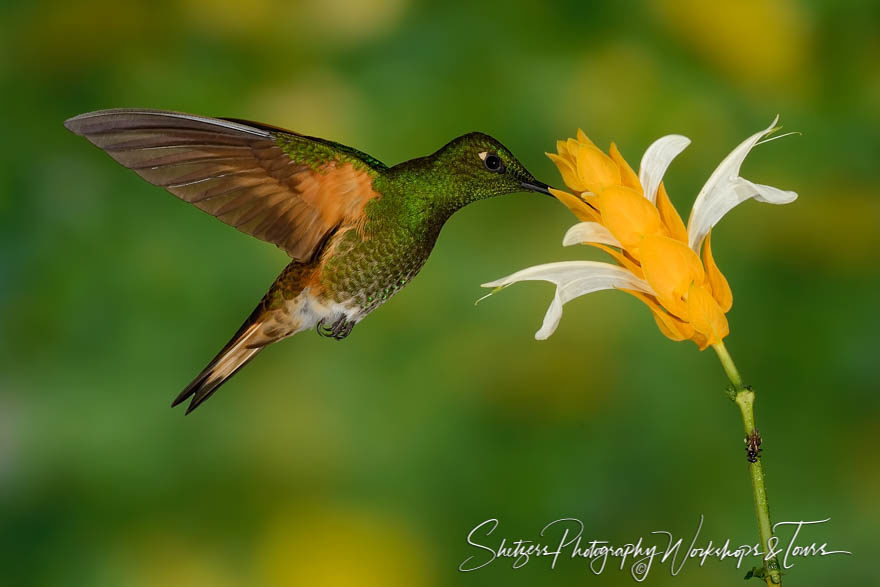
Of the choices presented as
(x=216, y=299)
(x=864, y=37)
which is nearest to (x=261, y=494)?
(x=216, y=299)

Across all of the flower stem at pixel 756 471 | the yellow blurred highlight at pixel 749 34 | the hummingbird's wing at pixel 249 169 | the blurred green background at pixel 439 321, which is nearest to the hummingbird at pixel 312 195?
the hummingbird's wing at pixel 249 169

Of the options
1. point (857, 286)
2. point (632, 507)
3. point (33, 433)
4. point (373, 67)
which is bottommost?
point (632, 507)

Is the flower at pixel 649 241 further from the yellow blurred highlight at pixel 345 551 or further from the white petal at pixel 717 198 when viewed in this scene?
the yellow blurred highlight at pixel 345 551

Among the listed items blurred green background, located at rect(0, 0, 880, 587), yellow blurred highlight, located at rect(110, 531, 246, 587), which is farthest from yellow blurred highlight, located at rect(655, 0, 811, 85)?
yellow blurred highlight, located at rect(110, 531, 246, 587)

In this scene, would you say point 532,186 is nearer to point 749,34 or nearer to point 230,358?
point 230,358

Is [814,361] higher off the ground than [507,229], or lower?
lower

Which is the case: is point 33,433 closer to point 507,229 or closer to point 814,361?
point 507,229

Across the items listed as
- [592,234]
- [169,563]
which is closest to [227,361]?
[592,234]
